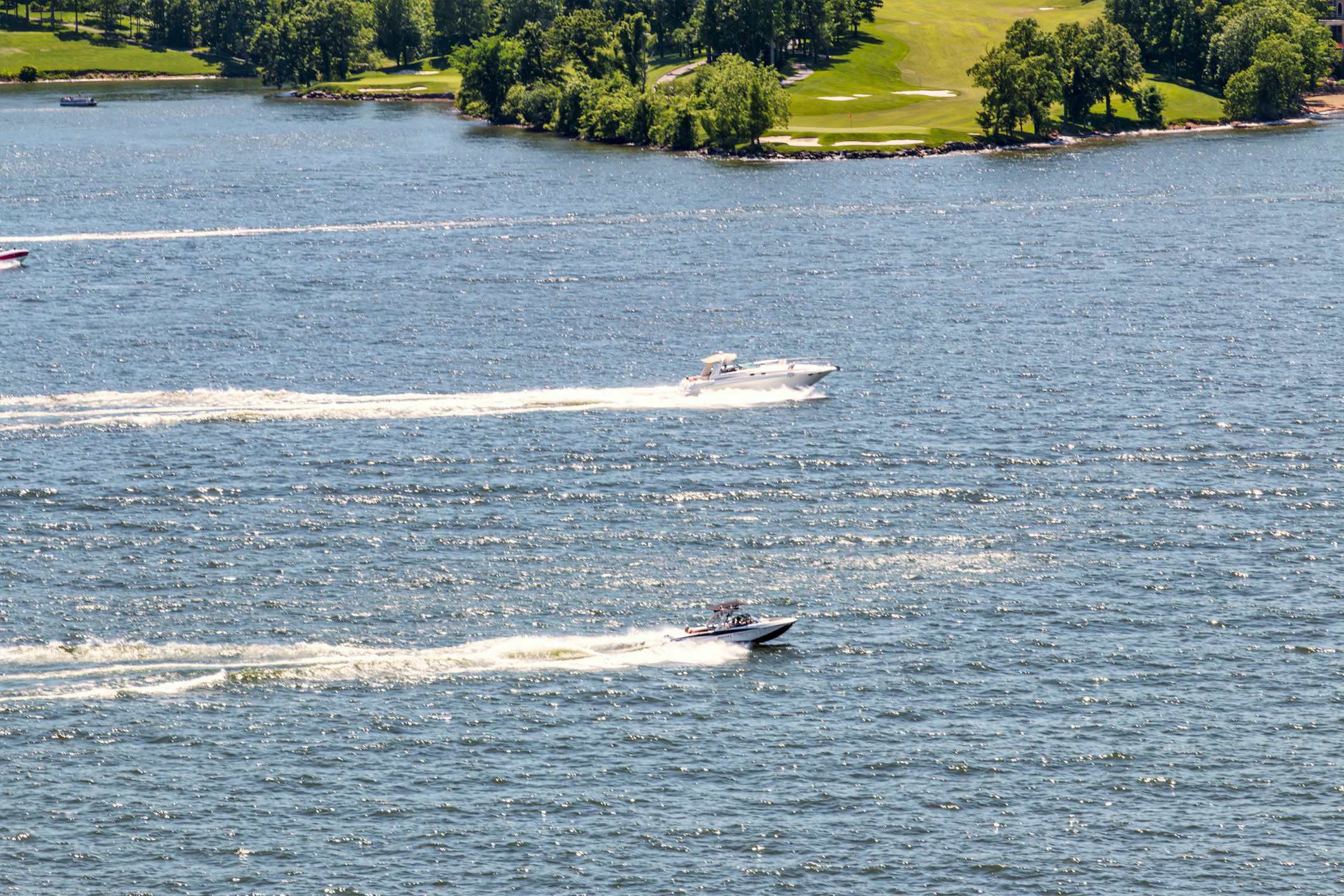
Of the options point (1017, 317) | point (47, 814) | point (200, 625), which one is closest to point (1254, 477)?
point (1017, 317)

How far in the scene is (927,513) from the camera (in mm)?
90438

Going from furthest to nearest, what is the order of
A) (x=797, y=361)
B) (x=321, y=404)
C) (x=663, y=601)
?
(x=797, y=361) → (x=321, y=404) → (x=663, y=601)

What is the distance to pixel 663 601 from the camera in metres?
78.9

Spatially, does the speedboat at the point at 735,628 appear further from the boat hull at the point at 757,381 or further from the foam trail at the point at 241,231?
the foam trail at the point at 241,231

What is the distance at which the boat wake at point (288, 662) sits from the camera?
232ft

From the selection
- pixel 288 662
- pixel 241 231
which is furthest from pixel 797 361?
pixel 241 231

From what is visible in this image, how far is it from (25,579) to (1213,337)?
331 feet

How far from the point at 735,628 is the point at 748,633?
85cm

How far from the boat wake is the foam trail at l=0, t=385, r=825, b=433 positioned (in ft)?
126

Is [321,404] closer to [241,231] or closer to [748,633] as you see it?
[748,633]

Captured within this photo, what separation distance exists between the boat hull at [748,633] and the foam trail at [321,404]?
40.1 metres

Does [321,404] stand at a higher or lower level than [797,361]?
lower

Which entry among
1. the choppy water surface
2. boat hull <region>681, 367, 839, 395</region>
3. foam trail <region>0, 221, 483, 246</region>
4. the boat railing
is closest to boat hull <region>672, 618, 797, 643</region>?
the choppy water surface

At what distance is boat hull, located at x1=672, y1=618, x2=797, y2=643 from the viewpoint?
243 feet
